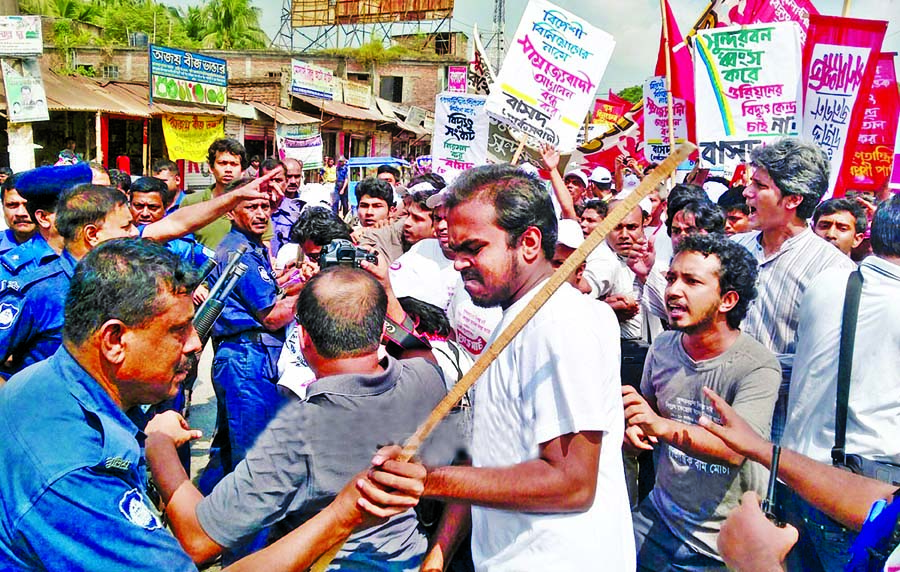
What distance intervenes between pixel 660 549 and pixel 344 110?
2741 cm

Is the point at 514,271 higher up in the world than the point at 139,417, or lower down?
higher up

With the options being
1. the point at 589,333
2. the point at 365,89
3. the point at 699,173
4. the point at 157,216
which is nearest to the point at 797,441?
the point at 589,333

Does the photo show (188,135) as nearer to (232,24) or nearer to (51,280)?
(51,280)

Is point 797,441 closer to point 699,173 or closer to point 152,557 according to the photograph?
point 152,557

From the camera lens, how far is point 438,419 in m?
1.59

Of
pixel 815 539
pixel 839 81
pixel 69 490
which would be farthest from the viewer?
pixel 839 81

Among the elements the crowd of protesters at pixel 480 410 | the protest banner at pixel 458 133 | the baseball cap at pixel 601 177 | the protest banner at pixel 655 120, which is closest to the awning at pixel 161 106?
the protest banner at pixel 458 133

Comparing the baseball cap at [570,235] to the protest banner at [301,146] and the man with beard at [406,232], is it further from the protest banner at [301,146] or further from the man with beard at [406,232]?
the protest banner at [301,146]

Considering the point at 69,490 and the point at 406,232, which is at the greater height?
the point at 69,490

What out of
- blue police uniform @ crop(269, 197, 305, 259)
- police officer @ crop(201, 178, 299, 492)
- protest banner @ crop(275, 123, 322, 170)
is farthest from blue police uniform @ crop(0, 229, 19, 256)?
protest banner @ crop(275, 123, 322, 170)

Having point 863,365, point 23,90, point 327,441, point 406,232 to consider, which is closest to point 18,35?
point 23,90

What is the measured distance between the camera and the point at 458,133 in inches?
323

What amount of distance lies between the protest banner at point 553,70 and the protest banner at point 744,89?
1.03 m

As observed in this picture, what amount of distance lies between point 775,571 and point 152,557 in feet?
4.46
